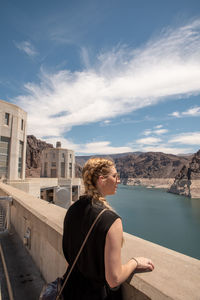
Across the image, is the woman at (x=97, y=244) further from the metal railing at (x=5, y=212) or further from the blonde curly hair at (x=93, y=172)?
the metal railing at (x=5, y=212)

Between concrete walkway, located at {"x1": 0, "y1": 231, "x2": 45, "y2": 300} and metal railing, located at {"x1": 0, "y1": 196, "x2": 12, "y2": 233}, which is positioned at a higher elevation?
metal railing, located at {"x1": 0, "y1": 196, "x2": 12, "y2": 233}

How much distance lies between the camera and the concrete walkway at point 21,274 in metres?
3.29

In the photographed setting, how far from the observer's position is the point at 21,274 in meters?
3.85

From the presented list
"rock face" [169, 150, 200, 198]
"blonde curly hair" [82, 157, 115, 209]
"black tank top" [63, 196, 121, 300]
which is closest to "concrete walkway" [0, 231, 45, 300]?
"black tank top" [63, 196, 121, 300]

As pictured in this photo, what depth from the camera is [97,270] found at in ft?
5.61

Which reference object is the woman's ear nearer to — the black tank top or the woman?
the woman

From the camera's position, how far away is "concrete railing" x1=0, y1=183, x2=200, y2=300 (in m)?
1.69

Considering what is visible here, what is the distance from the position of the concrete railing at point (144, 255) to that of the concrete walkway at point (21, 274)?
15 cm

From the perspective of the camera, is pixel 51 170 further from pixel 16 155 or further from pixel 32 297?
pixel 32 297

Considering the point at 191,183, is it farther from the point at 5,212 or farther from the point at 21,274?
the point at 21,274

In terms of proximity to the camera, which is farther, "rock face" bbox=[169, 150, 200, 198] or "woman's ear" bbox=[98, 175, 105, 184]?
"rock face" bbox=[169, 150, 200, 198]

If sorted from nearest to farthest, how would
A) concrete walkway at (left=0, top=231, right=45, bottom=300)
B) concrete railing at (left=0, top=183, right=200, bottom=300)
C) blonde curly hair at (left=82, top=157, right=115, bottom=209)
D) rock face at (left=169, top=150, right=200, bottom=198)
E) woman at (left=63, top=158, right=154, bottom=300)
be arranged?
1. woman at (left=63, top=158, right=154, bottom=300)
2. concrete railing at (left=0, top=183, right=200, bottom=300)
3. blonde curly hair at (left=82, top=157, right=115, bottom=209)
4. concrete walkway at (left=0, top=231, right=45, bottom=300)
5. rock face at (left=169, top=150, right=200, bottom=198)

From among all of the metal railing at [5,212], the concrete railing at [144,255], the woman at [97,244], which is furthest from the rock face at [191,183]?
the woman at [97,244]

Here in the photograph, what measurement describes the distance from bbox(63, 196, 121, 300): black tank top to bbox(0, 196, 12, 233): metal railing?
515 centimetres
